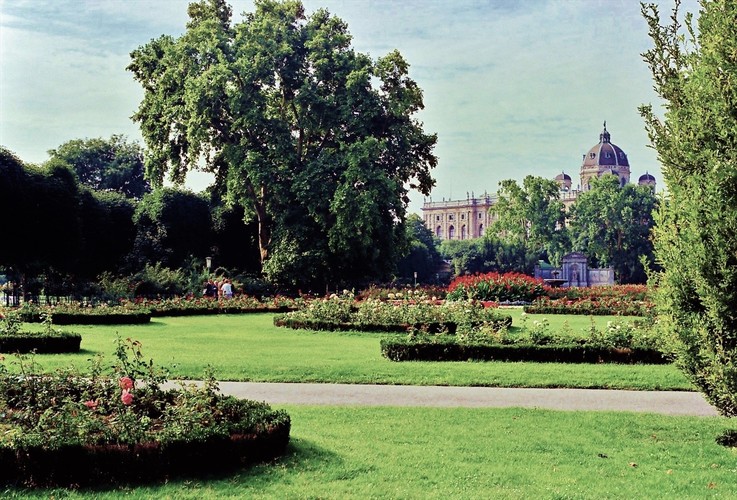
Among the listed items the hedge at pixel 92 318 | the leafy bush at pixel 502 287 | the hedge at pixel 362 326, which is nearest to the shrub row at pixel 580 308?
the leafy bush at pixel 502 287

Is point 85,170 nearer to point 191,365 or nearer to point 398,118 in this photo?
point 398,118

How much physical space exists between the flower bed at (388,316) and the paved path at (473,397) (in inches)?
226

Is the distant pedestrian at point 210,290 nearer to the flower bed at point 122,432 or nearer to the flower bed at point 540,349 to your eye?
the flower bed at point 540,349

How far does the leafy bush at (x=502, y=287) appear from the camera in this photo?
28.7 m

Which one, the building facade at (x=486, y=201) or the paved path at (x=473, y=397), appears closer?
the paved path at (x=473, y=397)

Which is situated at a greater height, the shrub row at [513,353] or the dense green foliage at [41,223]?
the dense green foliage at [41,223]

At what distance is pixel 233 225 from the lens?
40.8 meters

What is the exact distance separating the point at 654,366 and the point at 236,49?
82.1 ft

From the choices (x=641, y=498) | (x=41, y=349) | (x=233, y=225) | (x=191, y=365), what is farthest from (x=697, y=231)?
(x=233, y=225)

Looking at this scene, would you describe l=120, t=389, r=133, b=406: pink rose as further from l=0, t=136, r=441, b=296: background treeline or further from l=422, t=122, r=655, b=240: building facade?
l=422, t=122, r=655, b=240: building facade

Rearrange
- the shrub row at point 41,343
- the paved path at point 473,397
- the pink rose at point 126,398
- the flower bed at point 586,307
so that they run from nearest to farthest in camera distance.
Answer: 1. the pink rose at point 126,398
2. the paved path at point 473,397
3. the shrub row at point 41,343
4. the flower bed at point 586,307

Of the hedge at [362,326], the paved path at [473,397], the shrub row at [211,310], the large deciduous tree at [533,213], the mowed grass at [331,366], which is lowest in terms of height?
Result: the paved path at [473,397]

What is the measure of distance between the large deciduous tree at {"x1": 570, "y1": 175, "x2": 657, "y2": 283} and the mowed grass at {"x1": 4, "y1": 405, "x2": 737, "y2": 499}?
62.6 m

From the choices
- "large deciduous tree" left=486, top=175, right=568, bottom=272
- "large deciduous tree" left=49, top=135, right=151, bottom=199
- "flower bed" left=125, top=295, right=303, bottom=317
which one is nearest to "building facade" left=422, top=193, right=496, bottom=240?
"large deciduous tree" left=486, top=175, right=568, bottom=272
